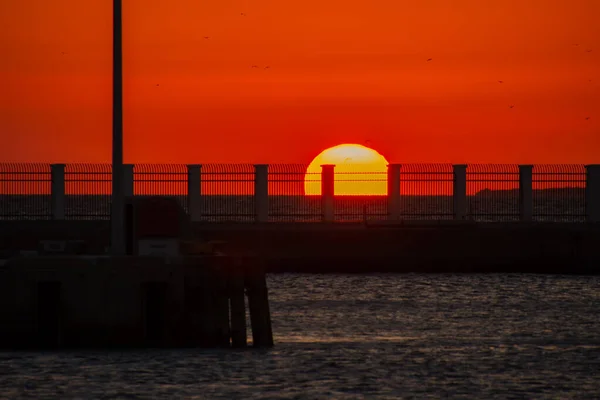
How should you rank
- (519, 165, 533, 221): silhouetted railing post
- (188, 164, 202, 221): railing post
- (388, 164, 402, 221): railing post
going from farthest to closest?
(519, 165, 533, 221): silhouetted railing post < (388, 164, 402, 221): railing post < (188, 164, 202, 221): railing post

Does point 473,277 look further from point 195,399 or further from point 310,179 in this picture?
point 195,399

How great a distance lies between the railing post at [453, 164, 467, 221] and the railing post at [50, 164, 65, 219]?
1610cm

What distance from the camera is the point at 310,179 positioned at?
214ft

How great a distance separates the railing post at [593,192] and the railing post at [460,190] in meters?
5.07

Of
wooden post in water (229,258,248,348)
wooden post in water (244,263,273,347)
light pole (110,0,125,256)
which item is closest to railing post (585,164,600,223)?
wooden post in water (244,263,273,347)

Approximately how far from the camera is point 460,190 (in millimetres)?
64375

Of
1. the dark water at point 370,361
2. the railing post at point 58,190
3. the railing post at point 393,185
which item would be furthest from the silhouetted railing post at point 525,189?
the railing post at point 58,190

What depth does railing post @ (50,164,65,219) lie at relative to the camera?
203ft

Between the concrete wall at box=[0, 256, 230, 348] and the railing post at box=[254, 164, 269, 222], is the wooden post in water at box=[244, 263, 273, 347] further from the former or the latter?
the railing post at box=[254, 164, 269, 222]

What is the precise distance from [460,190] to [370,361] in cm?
3231

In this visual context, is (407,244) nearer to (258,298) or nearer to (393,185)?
(393,185)

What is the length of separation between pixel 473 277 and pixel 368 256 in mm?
4301

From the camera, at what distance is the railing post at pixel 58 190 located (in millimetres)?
61844

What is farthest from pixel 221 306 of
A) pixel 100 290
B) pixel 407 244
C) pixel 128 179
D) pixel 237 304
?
pixel 128 179
